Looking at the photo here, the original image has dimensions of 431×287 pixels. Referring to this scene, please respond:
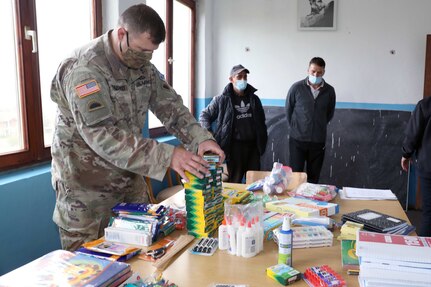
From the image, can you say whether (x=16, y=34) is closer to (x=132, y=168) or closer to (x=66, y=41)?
(x=66, y=41)

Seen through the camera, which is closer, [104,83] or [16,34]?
[104,83]

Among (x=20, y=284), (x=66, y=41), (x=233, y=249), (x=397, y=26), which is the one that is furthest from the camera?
(x=397, y=26)

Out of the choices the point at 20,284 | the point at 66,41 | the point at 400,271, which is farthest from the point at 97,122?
the point at 66,41

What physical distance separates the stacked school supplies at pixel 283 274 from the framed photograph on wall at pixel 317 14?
3.68m

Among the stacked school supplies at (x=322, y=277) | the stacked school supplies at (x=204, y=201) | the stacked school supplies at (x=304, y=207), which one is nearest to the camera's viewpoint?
the stacked school supplies at (x=322, y=277)

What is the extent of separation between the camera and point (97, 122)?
138 centimetres

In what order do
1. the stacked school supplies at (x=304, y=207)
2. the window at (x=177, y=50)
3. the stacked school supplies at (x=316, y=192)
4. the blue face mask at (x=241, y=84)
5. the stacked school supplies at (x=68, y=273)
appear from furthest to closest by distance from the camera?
the window at (x=177, y=50)
the blue face mask at (x=241, y=84)
the stacked school supplies at (x=316, y=192)
the stacked school supplies at (x=304, y=207)
the stacked school supplies at (x=68, y=273)

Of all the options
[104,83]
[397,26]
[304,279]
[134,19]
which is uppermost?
[397,26]

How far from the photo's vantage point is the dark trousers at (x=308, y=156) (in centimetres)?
Answer: 388

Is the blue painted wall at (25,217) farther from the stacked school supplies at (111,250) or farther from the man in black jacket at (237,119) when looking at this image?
the man in black jacket at (237,119)

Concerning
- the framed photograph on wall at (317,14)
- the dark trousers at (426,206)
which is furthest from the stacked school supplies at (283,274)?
the framed photograph on wall at (317,14)

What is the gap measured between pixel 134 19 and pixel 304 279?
105 centimetres

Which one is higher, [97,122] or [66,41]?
[66,41]

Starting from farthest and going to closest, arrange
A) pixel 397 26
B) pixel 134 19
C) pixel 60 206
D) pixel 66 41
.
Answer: pixel 397 26 < pixel 66 41 < pixel 60 206 < pixel 134 19
